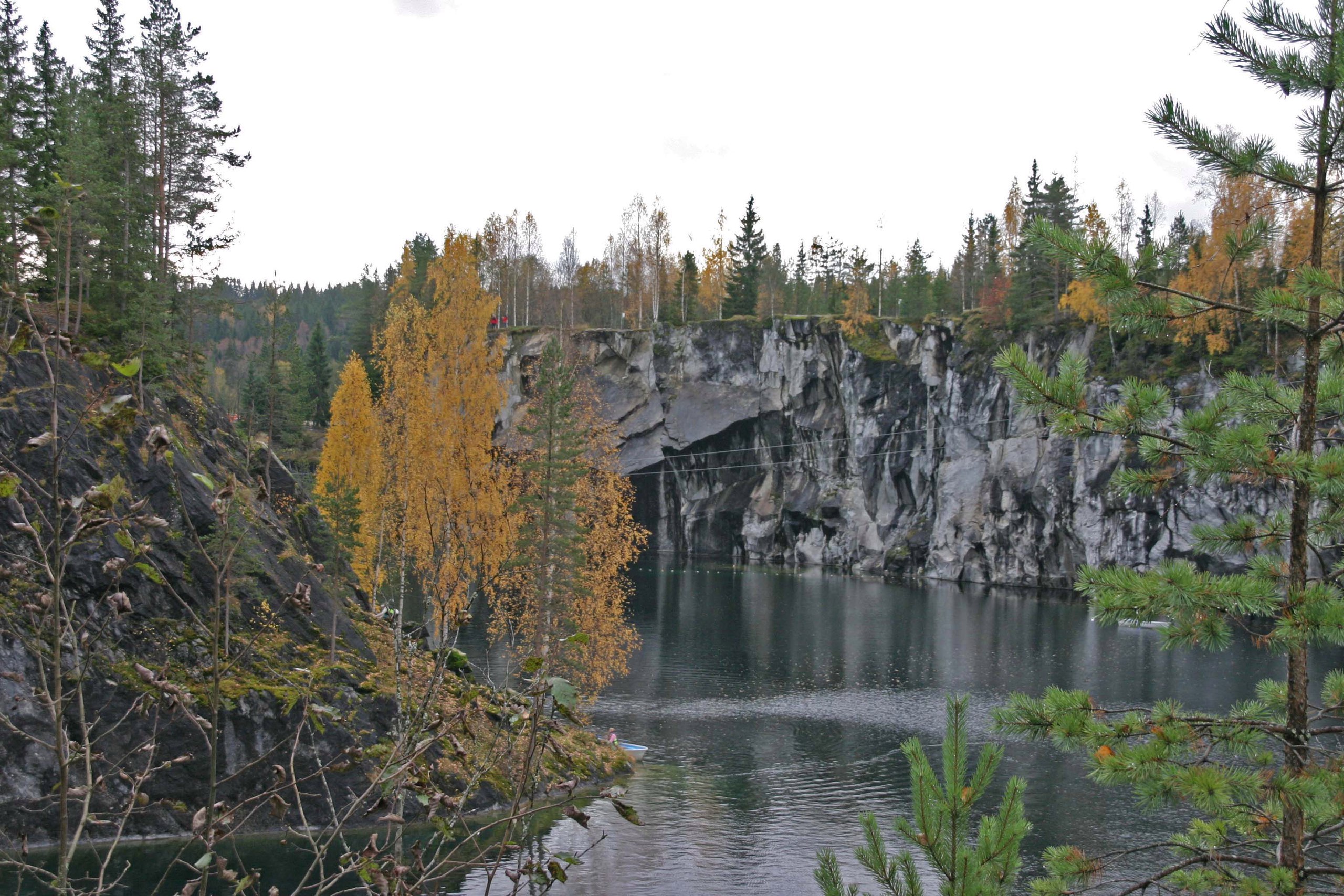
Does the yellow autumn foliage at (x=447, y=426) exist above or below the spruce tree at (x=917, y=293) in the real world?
below

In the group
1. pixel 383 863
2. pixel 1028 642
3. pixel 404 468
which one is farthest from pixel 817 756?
pixel 383 863

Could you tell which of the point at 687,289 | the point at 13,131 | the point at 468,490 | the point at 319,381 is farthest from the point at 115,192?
the point at 687,289

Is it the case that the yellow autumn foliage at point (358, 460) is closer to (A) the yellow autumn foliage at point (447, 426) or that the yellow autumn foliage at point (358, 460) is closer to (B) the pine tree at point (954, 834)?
(A) the yellow autumn foliage at point (447, 426)

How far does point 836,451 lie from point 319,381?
3878 centimetres

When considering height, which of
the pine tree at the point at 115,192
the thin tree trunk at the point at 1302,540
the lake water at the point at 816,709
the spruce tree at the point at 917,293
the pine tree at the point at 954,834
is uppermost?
the spruce tree at the point at 917,293

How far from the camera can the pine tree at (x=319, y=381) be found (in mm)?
68500

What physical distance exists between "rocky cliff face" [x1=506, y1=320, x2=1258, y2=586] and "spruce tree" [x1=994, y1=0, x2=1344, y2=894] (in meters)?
55.5

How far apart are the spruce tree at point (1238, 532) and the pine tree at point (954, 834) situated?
0.53m

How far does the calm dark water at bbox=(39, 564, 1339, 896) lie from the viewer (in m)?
17.9

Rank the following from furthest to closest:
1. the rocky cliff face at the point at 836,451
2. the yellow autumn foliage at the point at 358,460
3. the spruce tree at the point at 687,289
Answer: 1. the spruce tree at the point at 687,289
2. the rocky cliff face at the point at 836,451
3. the yellow autumn foliage at the point at 358,460

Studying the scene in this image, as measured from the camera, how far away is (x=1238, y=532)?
5.30 m

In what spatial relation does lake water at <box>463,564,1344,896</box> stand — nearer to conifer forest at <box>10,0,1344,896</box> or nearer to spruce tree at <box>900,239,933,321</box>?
conifer forest at <box>10,0,1344,896</box>

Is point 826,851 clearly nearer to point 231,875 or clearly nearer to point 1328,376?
point 231,875

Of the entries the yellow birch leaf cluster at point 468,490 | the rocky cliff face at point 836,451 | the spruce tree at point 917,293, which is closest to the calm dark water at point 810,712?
the yellow birch leaf cluster at point 468,490
